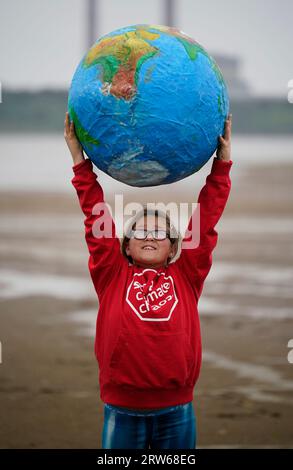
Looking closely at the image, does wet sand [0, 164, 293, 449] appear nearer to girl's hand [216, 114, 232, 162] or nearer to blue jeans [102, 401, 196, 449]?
blue jeans [102, 401, 196, 449]

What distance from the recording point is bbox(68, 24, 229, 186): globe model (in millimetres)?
3855

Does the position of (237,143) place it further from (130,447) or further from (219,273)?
(130,447)

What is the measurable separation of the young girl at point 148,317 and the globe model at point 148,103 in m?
0.16

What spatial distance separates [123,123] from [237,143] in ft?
130

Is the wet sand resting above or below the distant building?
above

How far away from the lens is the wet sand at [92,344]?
624cm

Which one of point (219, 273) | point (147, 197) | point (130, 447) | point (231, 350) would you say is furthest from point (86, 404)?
point (147, 197)

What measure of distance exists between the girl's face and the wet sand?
213 centimetres

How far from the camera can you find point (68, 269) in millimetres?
11836

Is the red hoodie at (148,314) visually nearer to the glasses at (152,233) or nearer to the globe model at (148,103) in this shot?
the glasses at (152,233)

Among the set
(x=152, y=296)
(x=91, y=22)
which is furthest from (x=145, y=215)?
(x=91, y=22)

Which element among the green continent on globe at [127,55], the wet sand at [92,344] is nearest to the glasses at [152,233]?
the green continent on globe at [127,55]

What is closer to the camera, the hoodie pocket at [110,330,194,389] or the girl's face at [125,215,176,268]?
the hoodie pocket at [110,330,194,389]

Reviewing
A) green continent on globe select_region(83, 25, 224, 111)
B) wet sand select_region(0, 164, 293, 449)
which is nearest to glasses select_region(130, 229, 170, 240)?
green continent on globe select_region(83, 25, 224, 111)
